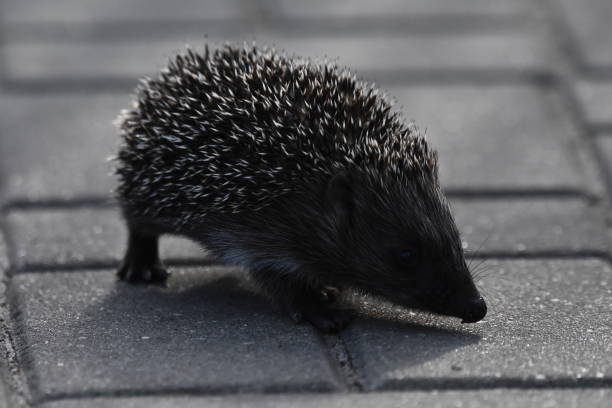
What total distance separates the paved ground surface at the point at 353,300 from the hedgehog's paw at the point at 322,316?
5 centimetres

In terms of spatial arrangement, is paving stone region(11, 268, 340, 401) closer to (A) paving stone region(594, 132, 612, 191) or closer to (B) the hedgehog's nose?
(B) the hedgehog's nose

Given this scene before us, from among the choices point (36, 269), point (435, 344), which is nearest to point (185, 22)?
point (36, 269)

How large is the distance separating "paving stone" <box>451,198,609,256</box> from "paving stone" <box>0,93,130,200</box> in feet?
8.59

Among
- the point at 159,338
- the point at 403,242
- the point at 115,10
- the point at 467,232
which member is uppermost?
the point at 115,10

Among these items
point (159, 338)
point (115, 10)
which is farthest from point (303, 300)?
point (115, 10)

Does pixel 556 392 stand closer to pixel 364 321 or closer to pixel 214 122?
pixel 364 321

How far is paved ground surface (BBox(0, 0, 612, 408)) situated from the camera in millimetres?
5215

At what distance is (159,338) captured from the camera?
561cm

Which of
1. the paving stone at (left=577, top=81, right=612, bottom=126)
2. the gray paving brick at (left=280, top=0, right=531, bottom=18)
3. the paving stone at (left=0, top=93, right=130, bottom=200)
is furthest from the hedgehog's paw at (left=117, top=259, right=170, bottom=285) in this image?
the gray paving brick at (left=280, top=0, right=531, bottom=18)

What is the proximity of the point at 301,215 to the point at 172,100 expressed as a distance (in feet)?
3.35

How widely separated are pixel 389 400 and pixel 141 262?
2.05m

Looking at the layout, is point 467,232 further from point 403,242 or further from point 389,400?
point 389,400

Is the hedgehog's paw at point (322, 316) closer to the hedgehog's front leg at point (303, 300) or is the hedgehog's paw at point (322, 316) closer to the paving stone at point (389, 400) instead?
the hedgehog's front leg at point (303, 300)

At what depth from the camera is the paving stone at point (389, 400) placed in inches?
196
